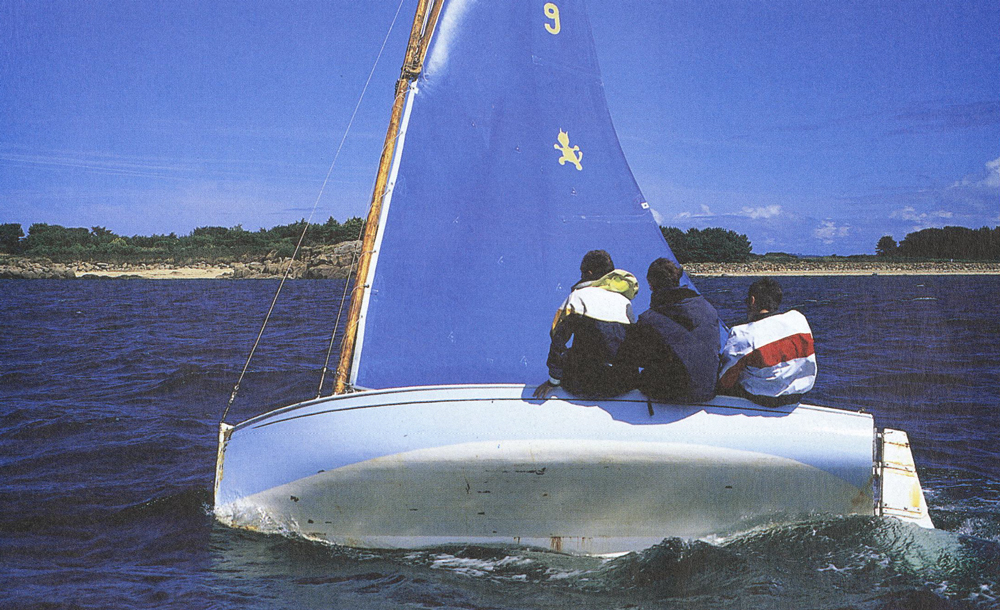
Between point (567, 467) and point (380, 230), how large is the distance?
2232mm

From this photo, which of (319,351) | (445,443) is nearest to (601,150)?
(445,443)

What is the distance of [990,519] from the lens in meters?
4.75

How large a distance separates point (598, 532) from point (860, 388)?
6973 mm

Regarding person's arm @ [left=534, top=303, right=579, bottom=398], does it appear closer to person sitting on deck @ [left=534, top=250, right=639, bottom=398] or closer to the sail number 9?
person sitting on deck @ [left=534, top=250, right=639, bottom=398]

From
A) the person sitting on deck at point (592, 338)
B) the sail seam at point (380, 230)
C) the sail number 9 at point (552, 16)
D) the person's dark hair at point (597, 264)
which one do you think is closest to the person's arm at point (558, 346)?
the person sitting on deck at point (592, 338)

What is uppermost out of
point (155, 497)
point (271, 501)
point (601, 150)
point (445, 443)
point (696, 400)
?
point (601, 150)

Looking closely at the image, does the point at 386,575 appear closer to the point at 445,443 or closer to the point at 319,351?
the point at 445,443

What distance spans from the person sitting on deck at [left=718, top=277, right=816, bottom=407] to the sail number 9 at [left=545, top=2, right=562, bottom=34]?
331 cm

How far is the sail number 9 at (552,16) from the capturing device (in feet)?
19.9

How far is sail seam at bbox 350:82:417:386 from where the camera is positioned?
4771 millimetres

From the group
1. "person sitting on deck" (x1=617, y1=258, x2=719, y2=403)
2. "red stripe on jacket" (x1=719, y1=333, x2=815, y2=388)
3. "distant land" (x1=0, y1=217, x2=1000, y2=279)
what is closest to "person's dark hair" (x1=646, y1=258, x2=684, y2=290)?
"person sitting on deck" (x1=617, y1=258, x2=719, y2=403)

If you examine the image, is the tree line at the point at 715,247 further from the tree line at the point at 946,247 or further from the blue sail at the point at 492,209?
the blue sail at the point at 492,209

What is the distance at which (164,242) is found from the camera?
2928 inches

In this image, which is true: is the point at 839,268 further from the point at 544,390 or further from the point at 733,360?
the point at 544,390
